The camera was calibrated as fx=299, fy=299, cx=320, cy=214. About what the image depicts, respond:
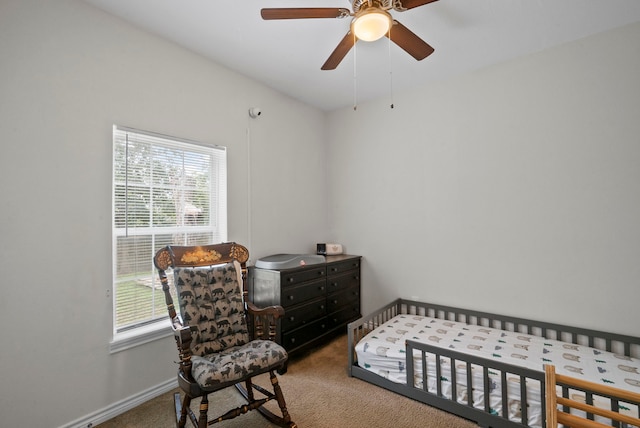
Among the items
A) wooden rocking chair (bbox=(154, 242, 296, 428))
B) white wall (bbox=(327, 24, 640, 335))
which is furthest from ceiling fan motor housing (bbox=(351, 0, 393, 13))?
wooden rocking chair (bbox=(154, 242, 296, 428))

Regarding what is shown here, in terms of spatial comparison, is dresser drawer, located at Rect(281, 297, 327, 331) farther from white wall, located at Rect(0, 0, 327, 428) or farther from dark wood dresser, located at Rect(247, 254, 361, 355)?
white wall, located at Rect(0, 0, 327, 428)

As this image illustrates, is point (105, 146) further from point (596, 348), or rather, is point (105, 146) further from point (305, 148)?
point (596, 348)

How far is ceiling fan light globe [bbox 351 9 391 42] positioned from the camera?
5.30ft

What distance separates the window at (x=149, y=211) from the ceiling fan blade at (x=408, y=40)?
1823 mm

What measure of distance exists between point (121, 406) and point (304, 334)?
1.54m

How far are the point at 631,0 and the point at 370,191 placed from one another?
102 inches

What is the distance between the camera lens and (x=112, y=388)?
2129 mm

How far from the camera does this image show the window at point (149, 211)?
2256mm

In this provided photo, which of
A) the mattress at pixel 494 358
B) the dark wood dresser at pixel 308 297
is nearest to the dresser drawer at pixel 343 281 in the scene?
the dark wood dresser at pixel 308 297

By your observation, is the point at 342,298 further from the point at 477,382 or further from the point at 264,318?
the point at 477,382

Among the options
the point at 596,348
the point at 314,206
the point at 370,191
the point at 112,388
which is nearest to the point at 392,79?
the point at 370,191

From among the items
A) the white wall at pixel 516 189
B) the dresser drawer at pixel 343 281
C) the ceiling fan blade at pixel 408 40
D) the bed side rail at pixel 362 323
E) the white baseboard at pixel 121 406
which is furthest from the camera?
the dresser drawer at pixel 343 281

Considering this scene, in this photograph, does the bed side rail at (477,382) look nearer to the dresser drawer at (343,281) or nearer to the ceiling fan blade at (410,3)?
the dresser drawer at (343,281)

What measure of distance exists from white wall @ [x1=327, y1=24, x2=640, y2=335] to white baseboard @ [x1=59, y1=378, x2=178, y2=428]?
7.71 feet
